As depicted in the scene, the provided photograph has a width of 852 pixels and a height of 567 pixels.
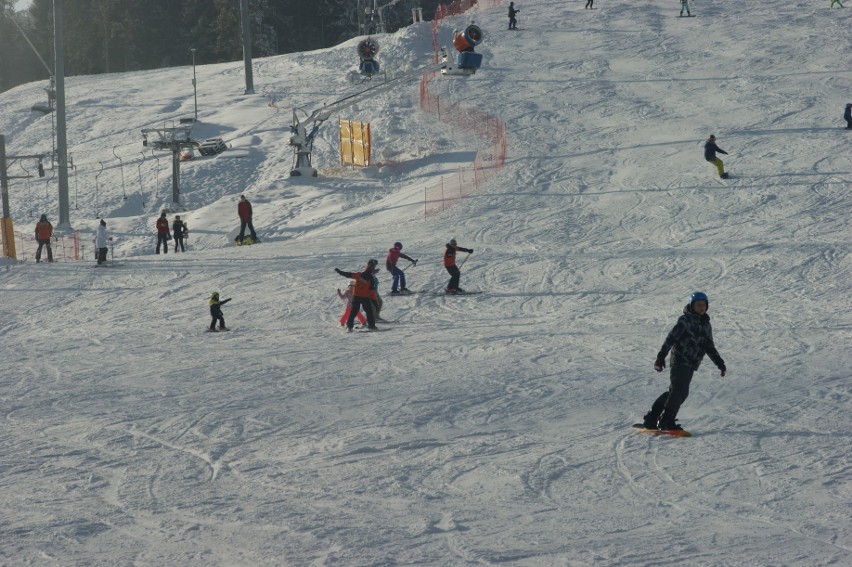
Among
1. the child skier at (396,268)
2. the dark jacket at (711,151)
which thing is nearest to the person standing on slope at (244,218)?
the child skier at (396,268)

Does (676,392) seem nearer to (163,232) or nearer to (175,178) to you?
(163,232)

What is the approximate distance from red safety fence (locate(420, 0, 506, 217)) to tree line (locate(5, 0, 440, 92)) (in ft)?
85.7

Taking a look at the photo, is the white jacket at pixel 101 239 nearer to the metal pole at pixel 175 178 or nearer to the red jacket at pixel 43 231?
the red jacket at pixel 43 231

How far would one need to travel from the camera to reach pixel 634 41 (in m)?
40.2

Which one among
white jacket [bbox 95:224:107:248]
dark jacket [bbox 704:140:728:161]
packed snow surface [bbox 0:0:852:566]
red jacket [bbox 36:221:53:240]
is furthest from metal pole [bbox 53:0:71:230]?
dark jacket [bbox 704:140:728:161]

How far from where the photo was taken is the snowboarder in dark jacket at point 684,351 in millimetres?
9648

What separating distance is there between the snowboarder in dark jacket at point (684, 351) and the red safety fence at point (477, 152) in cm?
1614

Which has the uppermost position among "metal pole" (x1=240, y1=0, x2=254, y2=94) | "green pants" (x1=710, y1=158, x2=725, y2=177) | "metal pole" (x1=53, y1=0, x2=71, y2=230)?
"metal pole" (x1=240, y1=0, x2=254, y2=94)

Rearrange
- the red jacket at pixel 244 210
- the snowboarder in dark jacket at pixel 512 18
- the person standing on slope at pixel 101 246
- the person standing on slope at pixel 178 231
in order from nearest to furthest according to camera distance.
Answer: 1. the person standing on slope at pixel 101 246
2. the red jacket at pixel 244 210
3. the person standing on slope at pixel 178 231
4. the snowboarder in dark jacket at pixel 512 18

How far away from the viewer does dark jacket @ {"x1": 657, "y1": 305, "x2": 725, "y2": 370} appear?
9.70m

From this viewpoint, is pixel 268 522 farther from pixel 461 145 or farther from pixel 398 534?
pixel 461 145

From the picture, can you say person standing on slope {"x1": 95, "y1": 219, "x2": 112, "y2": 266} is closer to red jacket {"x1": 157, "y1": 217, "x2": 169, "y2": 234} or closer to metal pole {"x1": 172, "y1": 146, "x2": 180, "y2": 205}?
red jacket {"x1": 157, "y1": 217, "x2": 169, "y2": 234}

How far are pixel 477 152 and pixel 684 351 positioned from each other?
70.9ft

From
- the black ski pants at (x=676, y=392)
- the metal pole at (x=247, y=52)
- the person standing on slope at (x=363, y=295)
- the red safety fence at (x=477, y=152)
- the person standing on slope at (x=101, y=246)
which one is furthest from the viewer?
the metal pole at (x=247, y=52)
